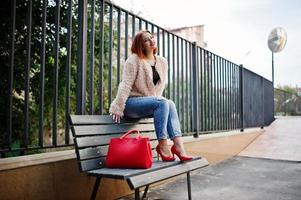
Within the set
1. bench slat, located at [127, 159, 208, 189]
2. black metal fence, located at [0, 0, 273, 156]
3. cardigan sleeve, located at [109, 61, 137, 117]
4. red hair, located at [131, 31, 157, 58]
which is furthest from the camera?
red hair, located at [131, 31, 157, 58]

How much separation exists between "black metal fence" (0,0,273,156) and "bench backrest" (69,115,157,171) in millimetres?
356

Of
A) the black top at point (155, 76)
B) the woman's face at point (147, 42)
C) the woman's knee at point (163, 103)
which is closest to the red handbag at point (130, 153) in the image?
the woman's knee at point (163, 103)

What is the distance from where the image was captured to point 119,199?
366cm

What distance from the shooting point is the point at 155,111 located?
3.19 m

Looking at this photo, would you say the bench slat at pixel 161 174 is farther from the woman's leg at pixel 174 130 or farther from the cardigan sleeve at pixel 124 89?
the cardigan sleeve at pixel 124 89

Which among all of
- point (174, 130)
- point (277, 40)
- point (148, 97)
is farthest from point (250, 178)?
point (277, 40)

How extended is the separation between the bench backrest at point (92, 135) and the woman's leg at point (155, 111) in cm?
15

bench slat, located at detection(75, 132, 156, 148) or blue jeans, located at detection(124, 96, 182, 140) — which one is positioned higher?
blue jeans, located at detection(124, 96, 182, 140)

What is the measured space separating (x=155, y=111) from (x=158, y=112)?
42 millimetres

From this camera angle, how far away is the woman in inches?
124

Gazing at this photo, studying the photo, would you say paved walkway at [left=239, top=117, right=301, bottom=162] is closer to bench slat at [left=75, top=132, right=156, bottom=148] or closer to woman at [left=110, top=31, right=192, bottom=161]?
woman at [left=110, top=31, right=192, bottom=161]

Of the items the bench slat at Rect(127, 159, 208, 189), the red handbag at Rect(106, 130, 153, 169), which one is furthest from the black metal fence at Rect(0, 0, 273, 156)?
the bench slat at Rect(127, 159, 208, 189)

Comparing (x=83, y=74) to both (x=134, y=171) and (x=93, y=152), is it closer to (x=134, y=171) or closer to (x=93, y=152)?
(x=93, y=152)

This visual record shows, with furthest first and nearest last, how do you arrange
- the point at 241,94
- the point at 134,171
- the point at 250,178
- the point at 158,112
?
1. the point at 241,94
2. the point at 250,178
3. the point at 158,112
4. the point at 134,171
